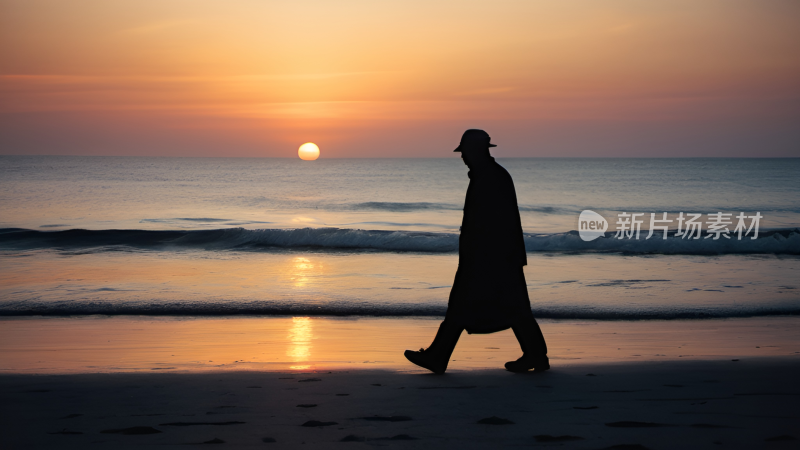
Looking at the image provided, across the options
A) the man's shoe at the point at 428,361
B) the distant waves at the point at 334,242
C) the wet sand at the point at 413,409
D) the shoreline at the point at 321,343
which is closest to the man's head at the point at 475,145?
the man's shoe at the point at 428,361

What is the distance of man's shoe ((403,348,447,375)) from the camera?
4.79 m

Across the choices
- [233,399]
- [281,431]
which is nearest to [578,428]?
[281,431]

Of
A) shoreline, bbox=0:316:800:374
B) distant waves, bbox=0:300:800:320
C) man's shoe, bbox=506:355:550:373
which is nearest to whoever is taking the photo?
man's shoe, bbox=506:355:550:373

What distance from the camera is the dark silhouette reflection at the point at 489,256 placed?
451 centimetres

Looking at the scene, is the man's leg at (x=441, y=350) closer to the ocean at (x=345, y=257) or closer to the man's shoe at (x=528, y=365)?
the man's shoe at (x=528, y=365)

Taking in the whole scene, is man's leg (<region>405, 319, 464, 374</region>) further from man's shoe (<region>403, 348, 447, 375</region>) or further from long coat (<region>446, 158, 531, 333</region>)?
long coat (<region>446, 158, 531, 333</region>)

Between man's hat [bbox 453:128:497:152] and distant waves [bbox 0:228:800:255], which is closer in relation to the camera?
man's hat [bbox 453:128:497:152]

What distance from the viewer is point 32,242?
18.2 meters

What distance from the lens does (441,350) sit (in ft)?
15.5

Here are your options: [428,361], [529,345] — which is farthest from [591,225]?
[428,361]

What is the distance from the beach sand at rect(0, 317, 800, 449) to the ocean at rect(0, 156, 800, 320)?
1.83 metres

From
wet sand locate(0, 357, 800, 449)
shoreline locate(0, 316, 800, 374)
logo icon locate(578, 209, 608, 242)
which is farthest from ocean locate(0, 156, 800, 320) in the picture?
wet sand locate(0, 357, 800, 449)

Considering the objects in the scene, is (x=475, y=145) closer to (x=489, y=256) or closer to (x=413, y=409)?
(x=489, y=256)

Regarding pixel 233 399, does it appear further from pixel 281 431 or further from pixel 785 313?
pixel 785 313
